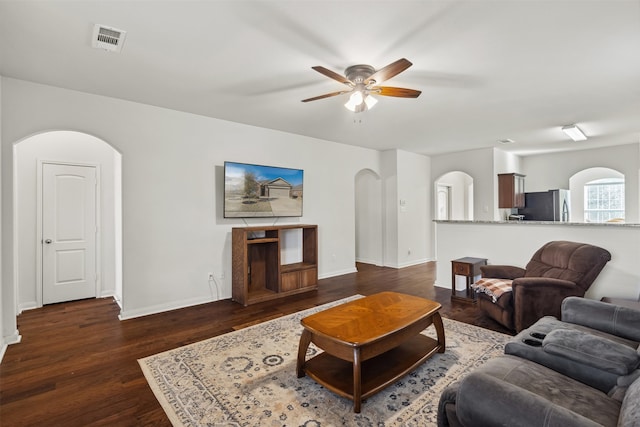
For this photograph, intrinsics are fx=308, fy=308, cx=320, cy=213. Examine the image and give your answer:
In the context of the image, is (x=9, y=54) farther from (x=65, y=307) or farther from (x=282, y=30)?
(x=65, y=307)

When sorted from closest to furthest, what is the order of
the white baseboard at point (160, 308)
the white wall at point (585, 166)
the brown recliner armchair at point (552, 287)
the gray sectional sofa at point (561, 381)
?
the gray sectional sofa at point (561, 381)
the brown recliner armchair at point (552, 287)
the white baseboard at point (160, 308)
the white wall at point (585, 166)

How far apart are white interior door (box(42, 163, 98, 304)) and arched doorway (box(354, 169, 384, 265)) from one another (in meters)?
5.10

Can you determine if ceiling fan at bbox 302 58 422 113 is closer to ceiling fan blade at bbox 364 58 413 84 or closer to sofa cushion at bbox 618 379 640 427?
ceiling fan blade at bbox 364 58 413 84

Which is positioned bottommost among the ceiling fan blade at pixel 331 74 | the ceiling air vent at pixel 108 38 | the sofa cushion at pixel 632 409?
the sofa cushion at pixel 632 409

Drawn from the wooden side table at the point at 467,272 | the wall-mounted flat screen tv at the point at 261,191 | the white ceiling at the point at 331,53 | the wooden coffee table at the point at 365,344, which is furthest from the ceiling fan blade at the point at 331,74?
the wooden side table at the point at 467,272

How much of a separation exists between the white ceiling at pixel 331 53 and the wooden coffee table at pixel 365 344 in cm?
223

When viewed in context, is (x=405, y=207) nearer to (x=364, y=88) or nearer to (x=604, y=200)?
(x=364, y=88)

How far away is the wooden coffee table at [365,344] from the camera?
210 centimetres

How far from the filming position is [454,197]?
9.12 m

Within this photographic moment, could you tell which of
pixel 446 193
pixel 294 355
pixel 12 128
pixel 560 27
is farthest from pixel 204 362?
pixel 446 193

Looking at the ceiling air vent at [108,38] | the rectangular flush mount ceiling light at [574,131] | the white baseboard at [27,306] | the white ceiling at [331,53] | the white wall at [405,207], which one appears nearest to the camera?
the white ceiling at [331,53]

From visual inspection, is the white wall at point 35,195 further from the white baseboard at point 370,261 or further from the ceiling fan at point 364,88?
the white baseboard at point 370,261

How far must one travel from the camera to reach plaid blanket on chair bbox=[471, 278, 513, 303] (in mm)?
→ 3432

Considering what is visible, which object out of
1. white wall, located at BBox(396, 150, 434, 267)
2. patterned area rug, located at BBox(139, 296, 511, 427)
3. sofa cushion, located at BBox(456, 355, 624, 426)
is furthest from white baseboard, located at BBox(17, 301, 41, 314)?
white wall, located at BBox(396, 150, 434, 267)
